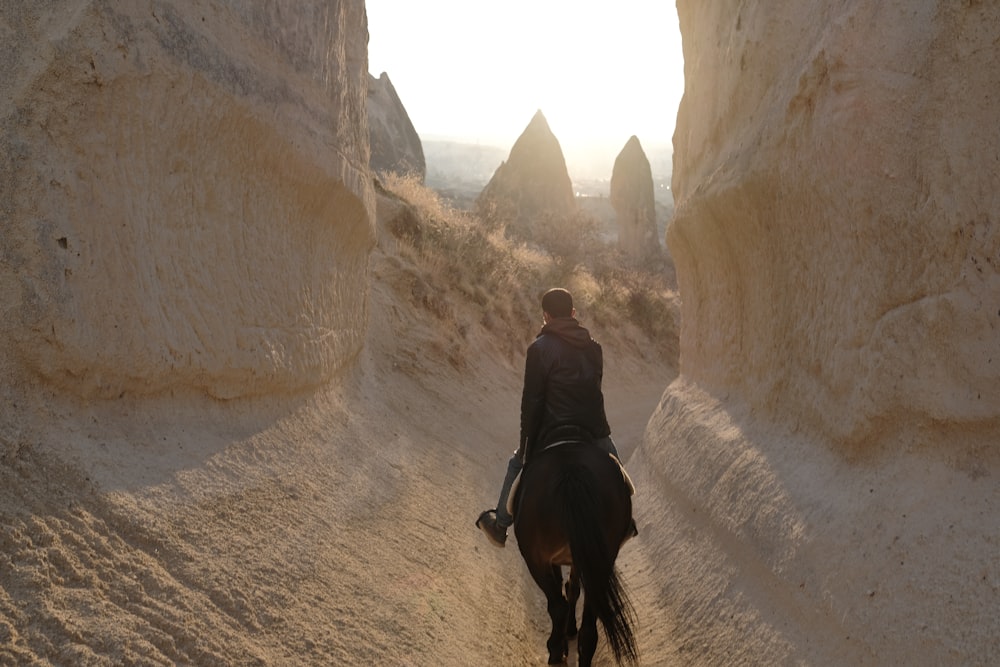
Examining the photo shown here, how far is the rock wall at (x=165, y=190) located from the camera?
9.83 ft

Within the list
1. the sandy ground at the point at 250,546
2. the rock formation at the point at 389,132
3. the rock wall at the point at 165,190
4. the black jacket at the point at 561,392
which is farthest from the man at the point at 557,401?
the rock formation at the point at 389,132

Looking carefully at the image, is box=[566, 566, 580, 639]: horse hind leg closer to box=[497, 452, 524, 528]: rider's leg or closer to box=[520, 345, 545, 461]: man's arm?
box=[497, 452, 524, 528]: rider's leg

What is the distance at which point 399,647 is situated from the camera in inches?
149

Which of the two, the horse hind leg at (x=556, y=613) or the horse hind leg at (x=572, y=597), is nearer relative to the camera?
the horse hind leg at (x=572, y=597)

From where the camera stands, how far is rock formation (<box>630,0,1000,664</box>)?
267 cm

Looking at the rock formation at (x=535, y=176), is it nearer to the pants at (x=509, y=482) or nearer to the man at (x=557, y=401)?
the man at (x=557, y=401)

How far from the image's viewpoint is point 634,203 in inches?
1578

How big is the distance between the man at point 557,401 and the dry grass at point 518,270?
7.71 m

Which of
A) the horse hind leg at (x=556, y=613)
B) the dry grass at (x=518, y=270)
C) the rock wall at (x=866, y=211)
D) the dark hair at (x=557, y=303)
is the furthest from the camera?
the dry grass at (x=518, y=270)

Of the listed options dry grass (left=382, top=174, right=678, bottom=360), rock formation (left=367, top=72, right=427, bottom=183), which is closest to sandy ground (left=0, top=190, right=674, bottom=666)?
dry grass (left=382, top=174, right=678, bottom=360)

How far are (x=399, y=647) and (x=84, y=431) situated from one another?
187 centimetres

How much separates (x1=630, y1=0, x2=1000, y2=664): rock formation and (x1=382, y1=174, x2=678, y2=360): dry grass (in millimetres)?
8227

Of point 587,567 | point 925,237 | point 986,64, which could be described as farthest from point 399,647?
point 986,64

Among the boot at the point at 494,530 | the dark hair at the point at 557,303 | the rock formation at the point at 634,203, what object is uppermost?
the rock formation at the point at 634,203
